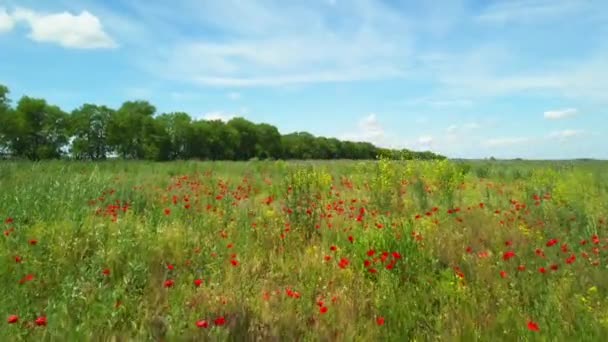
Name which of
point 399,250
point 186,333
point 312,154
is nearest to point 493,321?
point 399,250

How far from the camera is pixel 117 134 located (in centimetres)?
6088

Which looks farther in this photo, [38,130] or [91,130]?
[91,130]

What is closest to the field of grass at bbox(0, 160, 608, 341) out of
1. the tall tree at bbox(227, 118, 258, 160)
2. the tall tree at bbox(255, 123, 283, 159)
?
the tall tree at bbox(227, 118, 258, 160)

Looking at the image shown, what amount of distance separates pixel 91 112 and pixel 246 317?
2622 inches

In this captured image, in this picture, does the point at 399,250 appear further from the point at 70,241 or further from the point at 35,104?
the point at 35,104

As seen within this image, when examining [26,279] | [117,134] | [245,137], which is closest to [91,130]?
[117,134]

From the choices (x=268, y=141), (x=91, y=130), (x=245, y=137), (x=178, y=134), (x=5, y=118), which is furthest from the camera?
(x=268, y=141)

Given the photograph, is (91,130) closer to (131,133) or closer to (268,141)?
(131,133)

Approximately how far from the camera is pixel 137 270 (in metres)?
3.73

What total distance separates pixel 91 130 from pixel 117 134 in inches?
151

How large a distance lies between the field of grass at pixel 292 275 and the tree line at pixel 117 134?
3690 cm

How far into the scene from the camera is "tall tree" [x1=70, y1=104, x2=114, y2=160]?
58.4 metres

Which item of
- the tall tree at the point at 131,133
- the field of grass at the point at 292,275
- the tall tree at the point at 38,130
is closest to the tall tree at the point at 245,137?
the tall tree at the point at 131,133

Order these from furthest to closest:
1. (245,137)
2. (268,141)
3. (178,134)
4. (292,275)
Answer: (268,141) → (245,137) → (178,134) → (292,275)
